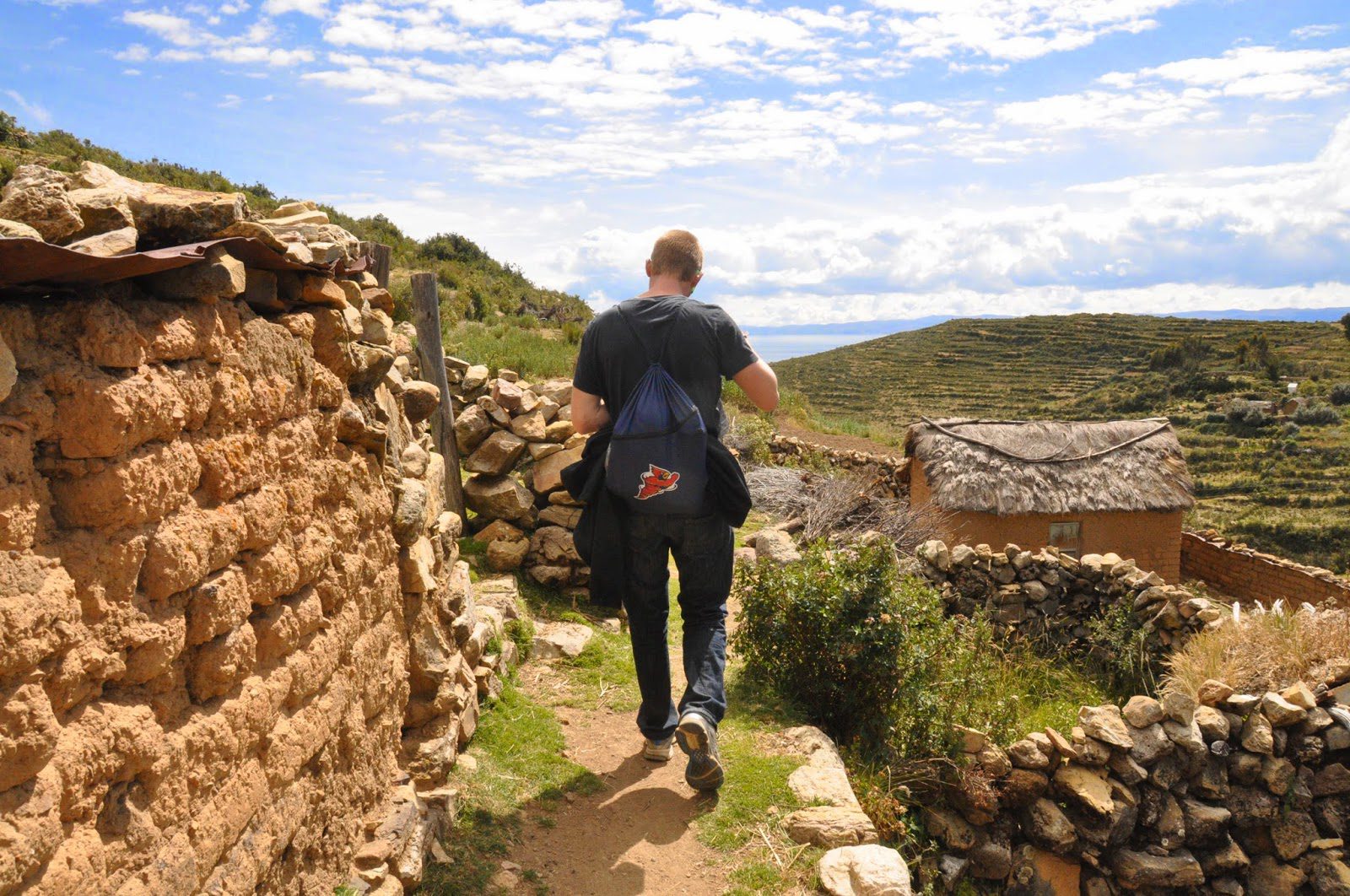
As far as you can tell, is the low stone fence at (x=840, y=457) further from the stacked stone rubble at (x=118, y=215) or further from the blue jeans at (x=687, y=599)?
the stacked stone rubble at (x=118, y=215)

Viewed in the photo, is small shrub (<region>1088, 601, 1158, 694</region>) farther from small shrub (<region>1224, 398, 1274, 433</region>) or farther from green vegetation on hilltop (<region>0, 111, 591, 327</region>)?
small shrub (<region>1224, 398, 1274, 433</region>)

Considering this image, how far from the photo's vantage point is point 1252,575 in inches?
519

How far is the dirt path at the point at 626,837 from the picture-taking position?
346cm

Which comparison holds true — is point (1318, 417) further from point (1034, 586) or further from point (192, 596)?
point (192, 596)

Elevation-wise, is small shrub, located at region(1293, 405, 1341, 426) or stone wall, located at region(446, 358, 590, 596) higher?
stone wall, located at region(446, 358, 590, 596)

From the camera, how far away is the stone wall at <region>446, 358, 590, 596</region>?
22.7 feet

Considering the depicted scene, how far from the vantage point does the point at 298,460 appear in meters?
2.81

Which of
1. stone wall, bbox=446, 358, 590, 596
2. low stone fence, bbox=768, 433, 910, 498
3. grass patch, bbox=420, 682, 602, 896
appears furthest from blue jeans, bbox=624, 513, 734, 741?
low stone fence, bbox=768, 433, 910, 498

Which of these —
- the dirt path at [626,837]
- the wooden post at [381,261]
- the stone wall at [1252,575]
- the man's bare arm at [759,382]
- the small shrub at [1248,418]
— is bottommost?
the stone wall at [1252,575]

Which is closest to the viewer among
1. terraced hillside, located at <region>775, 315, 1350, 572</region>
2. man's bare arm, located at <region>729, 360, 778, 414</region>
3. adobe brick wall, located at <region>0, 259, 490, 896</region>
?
adobe brick wall, located at <region>0, 259, 490, 896</region>

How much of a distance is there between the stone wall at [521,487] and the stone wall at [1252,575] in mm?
9785

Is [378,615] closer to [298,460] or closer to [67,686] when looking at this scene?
[298,460]

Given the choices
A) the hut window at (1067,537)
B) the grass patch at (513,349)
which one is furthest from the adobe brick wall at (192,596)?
the hut window at (1067,537)

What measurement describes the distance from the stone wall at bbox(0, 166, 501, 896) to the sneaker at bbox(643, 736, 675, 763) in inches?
40.3
